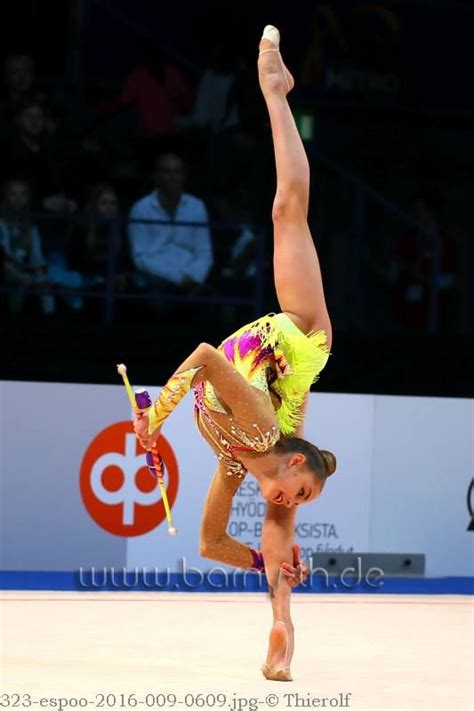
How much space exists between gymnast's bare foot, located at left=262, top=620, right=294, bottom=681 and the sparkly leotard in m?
0.55

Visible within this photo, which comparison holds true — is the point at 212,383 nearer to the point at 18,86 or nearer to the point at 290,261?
the point at 290,261

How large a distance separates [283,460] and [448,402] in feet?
9.46

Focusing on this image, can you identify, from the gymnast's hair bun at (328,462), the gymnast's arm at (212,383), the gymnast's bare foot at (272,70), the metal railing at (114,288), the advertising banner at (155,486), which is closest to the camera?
the gymnast's arm at (212,383)

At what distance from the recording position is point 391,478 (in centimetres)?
658

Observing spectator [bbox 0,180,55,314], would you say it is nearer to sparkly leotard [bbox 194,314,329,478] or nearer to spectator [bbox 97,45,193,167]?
spectator [bbox 97,45,193,167]

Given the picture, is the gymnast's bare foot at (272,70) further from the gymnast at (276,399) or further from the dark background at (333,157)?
the dark background at (333,157)

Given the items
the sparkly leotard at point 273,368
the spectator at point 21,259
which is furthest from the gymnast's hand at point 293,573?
the spectator at point 21,259

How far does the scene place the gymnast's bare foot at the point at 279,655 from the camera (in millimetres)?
4062

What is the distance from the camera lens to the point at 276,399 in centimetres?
422

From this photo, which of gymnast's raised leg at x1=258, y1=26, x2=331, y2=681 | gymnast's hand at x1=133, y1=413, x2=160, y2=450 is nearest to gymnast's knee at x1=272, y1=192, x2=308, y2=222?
gymnast's raised leg at x1=258, y1=26, x2=331, y2=681

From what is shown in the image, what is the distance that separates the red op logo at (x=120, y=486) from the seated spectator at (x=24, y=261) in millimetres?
842

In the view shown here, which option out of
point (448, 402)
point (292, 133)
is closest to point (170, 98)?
point (448, 402)

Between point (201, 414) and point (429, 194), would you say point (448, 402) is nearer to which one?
point (429, 194)

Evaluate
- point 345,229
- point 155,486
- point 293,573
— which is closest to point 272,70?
point 293,573
